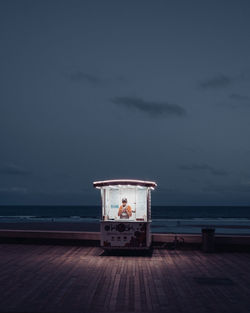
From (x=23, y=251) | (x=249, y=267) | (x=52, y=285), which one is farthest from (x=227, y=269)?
(x=23, y=251)

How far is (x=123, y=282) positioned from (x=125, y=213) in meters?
5.03

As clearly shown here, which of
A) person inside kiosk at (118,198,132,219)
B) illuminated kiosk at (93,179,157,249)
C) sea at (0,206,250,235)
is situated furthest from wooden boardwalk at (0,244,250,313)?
sea at (0,206,250,235)

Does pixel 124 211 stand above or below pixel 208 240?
above

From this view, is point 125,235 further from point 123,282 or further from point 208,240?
point 123,282

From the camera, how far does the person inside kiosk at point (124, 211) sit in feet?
41.8

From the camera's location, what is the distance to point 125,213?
1273 centimetres

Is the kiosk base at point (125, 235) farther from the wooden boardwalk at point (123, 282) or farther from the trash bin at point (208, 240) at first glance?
the trash bin at point (208, 240)

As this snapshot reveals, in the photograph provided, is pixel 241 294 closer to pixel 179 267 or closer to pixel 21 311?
pixel 179 267

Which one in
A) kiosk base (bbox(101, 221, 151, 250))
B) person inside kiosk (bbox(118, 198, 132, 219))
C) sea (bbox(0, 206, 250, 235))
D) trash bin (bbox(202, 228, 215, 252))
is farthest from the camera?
sea (bbox(0, 206, 250, 235))

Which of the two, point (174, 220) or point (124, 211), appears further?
point (174, 220)

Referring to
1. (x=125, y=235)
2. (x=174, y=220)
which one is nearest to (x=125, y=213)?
(x=125, y=235)

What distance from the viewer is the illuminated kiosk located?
1184 centimetres

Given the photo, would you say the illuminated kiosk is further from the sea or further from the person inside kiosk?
the sea

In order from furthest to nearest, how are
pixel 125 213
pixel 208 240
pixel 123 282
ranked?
pixel 125 213
pixel 208 240
pixel 123 282
